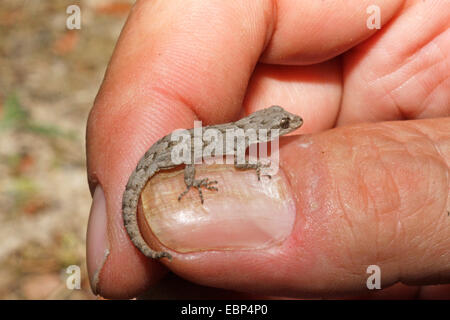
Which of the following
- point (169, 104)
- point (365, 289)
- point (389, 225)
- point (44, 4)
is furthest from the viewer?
point (44, 4)

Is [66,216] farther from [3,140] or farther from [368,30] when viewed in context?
[368,30]

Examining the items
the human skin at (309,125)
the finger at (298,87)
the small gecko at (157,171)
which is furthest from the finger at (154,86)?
the finger at (298,87)

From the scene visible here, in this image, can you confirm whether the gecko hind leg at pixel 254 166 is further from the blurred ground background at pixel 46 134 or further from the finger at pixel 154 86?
the blurred ground background at pixel 46 134

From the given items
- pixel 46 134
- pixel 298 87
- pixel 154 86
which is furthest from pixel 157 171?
pixel 46 134

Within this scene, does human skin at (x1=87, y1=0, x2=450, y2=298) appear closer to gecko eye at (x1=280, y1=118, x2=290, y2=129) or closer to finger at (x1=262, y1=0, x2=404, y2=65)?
finger at (x1=262, y1=0, x2=404, y2=65)

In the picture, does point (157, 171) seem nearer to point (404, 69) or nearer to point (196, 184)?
point (196, 184)

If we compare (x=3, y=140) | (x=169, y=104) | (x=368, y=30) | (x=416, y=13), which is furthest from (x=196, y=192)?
(x=3, y=140)
